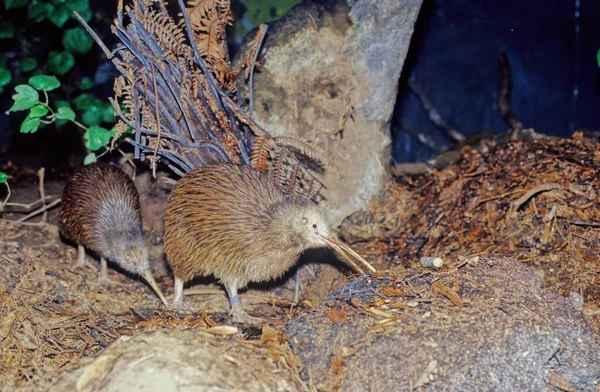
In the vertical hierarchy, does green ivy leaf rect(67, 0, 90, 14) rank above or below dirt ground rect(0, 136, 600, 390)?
above

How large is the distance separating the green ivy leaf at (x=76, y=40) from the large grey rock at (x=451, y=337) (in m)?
4.04

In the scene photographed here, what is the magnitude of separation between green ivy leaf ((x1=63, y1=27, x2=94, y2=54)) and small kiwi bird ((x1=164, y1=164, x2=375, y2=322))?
98.3 inches

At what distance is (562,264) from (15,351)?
3713 millimetres

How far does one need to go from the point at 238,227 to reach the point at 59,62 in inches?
121

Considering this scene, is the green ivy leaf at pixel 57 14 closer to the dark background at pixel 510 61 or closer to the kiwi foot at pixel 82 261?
the kiwi foot at pixel 82 261

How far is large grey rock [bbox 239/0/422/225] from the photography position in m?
5.51

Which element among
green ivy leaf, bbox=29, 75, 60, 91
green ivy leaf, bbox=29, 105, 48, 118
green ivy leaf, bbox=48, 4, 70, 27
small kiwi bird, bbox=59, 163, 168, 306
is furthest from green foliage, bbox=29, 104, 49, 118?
green ivy leaf, bbox=48, 4, 70, 27

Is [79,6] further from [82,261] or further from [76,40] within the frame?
[82,261]

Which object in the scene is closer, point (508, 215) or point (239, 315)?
point (239, 315)

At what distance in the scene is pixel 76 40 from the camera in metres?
6.12

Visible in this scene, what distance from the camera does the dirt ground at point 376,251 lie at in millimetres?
3939

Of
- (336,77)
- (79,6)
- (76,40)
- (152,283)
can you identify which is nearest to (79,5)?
(79,6)

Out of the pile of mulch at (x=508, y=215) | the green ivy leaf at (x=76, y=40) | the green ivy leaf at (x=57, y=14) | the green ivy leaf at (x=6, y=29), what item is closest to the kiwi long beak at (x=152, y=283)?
the pile of mulch at (x=508, y=215)

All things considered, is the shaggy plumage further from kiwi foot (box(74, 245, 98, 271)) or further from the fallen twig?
the fallen twig
